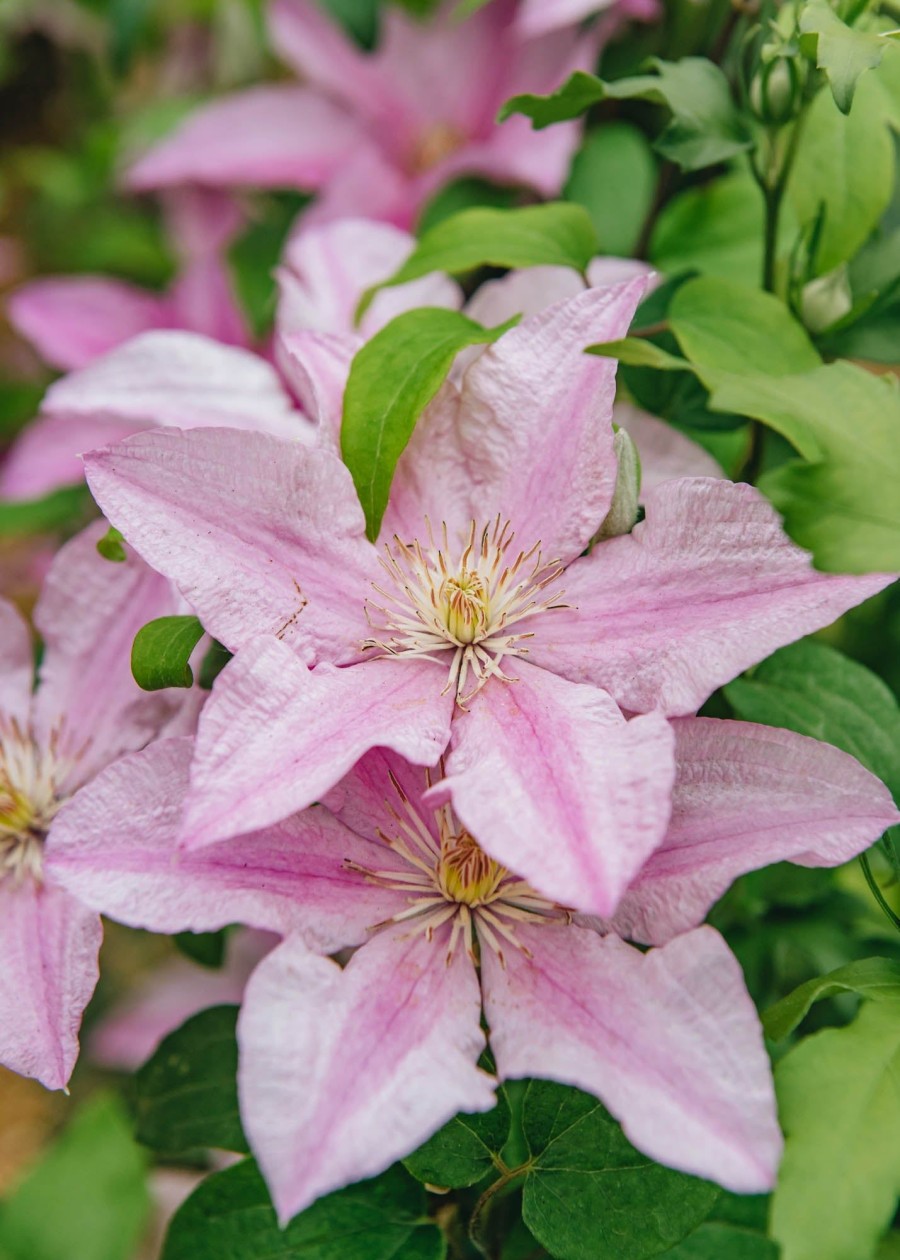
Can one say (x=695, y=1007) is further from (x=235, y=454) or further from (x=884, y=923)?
(x=884, y=923)

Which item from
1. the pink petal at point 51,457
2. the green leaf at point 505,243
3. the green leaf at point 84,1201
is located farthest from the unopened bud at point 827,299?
the green leaf at point 84,1201

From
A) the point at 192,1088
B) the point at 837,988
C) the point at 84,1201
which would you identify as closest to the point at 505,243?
the point at 837,988

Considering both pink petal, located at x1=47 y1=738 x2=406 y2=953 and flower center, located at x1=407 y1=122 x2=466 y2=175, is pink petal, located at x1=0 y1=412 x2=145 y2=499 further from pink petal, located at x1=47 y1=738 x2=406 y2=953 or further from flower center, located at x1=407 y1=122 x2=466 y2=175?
pink petal, located at x1=47 y1=738 x2=406 y2=953

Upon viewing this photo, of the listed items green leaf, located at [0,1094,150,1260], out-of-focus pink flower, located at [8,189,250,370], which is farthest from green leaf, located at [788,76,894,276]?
green leaf, located at [0,1094,150,1260]

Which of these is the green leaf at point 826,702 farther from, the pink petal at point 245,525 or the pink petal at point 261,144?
the pink petal at point 261,144

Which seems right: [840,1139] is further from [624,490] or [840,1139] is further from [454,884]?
[624,490]

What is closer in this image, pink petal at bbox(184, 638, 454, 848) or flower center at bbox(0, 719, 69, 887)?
pink petal at bbox(184, 638, 454, 848)
